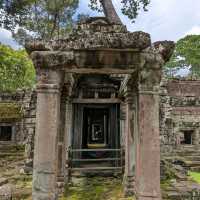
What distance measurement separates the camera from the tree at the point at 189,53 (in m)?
30.6

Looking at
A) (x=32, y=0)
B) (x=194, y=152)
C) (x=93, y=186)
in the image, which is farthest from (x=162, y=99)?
(x=32, y=0)

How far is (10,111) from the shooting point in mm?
17312

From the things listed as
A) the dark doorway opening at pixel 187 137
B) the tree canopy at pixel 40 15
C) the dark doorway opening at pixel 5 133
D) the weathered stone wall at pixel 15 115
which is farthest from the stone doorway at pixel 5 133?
the dark doorway opening at pixel 187 137

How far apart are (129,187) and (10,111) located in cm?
1216

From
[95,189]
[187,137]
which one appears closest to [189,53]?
[187,137]

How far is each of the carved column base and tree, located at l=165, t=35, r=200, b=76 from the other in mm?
26364

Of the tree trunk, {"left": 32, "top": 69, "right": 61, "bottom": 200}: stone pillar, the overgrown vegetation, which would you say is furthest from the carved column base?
the tree trunk

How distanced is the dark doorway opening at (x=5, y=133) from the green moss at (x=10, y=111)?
1.98 feet

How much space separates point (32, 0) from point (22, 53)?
1136 cm

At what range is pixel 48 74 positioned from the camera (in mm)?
4680

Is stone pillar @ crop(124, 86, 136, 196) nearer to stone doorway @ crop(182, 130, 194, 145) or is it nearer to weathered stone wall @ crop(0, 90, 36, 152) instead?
weathered stone wall @ crop(0, 90, 36, 152)

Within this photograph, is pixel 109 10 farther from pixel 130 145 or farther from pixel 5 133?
pixel 5 133

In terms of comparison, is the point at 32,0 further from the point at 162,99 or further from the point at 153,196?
the point at 153,196

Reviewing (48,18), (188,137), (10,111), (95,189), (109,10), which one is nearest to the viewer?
(95,189)
